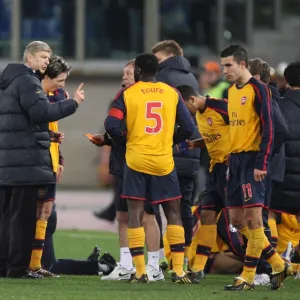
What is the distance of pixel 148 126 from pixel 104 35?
16.4m

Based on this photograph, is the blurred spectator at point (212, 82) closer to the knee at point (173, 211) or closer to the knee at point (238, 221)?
the knee at point (173, 211)

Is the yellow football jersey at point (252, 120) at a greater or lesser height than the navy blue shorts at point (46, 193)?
greater

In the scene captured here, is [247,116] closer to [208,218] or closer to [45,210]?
[208,218]

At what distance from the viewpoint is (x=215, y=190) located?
40.2 feet

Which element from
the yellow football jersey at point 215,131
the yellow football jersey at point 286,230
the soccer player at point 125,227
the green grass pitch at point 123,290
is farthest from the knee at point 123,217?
the yellow football jersey at point 286,230

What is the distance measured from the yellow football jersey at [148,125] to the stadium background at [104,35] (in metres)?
15.5

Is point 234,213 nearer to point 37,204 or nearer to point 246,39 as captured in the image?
point 37,204

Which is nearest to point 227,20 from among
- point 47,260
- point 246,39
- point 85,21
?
point 246,39

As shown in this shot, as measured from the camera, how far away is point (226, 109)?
1210cm

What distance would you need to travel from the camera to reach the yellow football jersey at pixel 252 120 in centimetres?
1124

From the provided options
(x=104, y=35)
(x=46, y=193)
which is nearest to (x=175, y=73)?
(x=46, y=193)

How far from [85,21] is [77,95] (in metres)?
16.0

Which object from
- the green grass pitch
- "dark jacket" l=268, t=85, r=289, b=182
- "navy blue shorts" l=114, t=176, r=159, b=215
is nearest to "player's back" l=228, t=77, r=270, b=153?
"dark jacket" l=268, t=85, r=289, b=182

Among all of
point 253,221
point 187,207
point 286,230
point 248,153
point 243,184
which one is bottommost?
point 286,230
